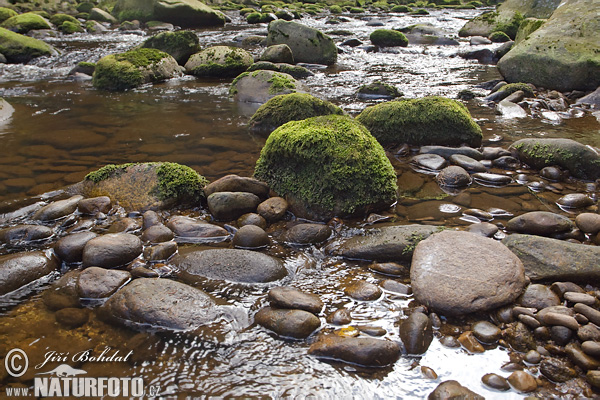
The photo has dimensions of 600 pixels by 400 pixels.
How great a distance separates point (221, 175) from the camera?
5.34 metres

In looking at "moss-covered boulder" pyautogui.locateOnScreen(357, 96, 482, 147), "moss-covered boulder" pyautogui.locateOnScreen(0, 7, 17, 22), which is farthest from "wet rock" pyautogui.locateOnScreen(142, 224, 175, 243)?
"moss-covered boulder" pyautogui.locateOnScreen(0, 7, 17, 22)

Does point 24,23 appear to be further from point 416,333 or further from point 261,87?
point 416,333

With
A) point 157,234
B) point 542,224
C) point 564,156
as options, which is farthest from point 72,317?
point 564,156

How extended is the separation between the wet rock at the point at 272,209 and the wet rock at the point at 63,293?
5.66 ft

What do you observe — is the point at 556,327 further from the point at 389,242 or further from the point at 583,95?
the point at 583,95

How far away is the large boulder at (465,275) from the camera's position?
110 inches

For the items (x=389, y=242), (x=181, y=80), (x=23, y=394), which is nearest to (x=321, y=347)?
(x=389, y=242)

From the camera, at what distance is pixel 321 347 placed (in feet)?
8.44

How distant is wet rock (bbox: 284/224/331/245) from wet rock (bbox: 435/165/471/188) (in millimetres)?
1828

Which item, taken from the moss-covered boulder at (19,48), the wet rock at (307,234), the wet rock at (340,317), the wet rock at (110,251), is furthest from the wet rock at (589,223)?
the moss-covered boulder at (19,48)

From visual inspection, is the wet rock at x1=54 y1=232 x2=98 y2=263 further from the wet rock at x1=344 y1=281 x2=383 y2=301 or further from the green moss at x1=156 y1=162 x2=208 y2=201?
the wet rock at x1=344 y1=281 x2=383 y2=301

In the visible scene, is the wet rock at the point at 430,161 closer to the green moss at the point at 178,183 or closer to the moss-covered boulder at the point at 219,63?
the green moss at the point at 178,183

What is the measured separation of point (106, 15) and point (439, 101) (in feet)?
73.4

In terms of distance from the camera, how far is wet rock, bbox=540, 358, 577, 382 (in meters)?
2.32
